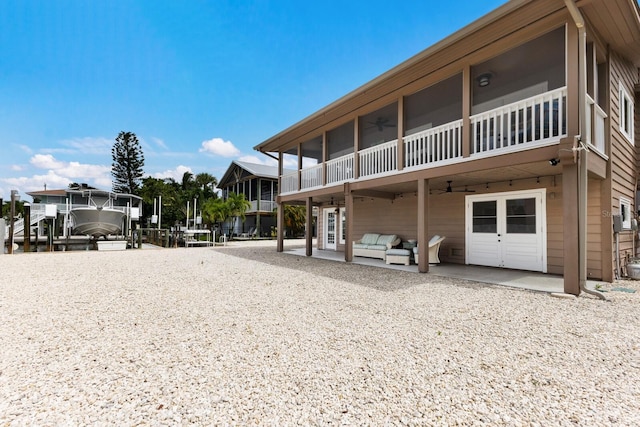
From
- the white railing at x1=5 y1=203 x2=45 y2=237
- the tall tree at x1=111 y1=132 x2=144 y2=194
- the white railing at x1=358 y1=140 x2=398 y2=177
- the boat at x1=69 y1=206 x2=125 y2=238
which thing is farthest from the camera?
the tall tree at x1=111 y1=132 x2=144 y2=194

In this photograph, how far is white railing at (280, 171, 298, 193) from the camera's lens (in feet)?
38.4

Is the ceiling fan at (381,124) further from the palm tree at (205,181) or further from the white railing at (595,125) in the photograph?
the palm tree at (205,181)

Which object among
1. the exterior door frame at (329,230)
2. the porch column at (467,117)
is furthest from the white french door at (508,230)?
the exterior door frame at (329,230)

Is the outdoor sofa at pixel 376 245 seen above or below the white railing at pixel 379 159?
below

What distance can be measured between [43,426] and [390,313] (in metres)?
3.34

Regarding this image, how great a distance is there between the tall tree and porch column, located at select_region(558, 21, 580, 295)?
37702 millimetres

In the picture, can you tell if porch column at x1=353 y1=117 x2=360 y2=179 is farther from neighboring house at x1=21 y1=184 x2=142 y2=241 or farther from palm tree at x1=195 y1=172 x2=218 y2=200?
palm tree at x1=195 y1=172 x2=218 y2=200

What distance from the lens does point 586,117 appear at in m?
4.98

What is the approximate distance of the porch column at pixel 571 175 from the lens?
187 inches

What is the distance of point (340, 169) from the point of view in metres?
9.64

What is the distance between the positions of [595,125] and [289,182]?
9070 mm

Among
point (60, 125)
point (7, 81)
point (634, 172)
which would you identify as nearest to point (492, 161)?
point (634, 172)

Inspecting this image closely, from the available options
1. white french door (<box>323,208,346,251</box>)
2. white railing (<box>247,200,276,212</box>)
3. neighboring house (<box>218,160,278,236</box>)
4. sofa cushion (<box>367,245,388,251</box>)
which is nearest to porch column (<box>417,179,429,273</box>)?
sofa cushion (<box>367,245,388,251</box>)

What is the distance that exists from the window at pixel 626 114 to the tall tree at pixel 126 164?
38.2 m
